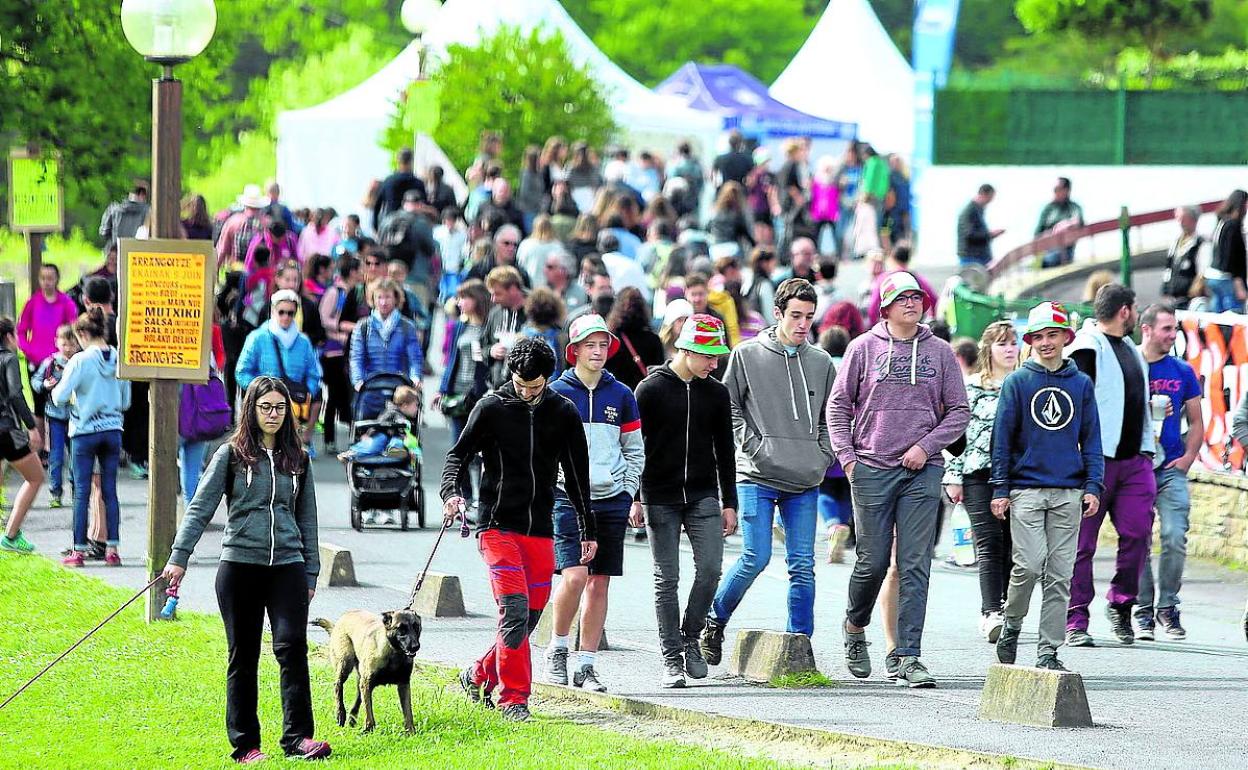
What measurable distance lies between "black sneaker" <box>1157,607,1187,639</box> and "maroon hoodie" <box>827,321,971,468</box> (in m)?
2.86

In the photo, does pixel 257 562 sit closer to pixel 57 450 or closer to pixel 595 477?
pixel 595 477

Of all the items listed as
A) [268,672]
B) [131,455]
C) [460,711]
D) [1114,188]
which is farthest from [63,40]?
[1114,188]

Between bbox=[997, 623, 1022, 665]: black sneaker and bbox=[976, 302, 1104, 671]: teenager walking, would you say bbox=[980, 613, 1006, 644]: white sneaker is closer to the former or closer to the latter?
bbox=[997, 623, 1022, 665]: black sneaker

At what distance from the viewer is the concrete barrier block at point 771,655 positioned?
1028 centimetres

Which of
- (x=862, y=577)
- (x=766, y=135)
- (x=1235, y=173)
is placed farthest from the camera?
(x=766, y=135)

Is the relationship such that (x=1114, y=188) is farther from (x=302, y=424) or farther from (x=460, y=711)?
(x=460, y=711)

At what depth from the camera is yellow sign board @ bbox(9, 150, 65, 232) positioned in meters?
19.6

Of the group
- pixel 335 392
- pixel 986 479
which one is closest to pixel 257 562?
pixel 986 479

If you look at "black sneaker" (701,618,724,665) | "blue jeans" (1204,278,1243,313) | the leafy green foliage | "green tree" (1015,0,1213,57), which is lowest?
"black sneaker" (701,618,724,665)

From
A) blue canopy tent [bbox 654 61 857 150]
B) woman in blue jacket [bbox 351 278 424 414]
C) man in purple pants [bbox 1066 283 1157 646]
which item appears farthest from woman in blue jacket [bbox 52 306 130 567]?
blue canopy tent [bbox 654 61 857 150]

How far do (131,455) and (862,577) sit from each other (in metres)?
8.96

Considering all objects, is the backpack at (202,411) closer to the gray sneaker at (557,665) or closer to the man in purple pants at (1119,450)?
the gray sneaker at (557,665)

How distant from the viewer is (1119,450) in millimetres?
11758

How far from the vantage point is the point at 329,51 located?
229 feet
